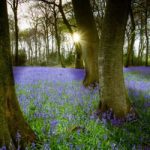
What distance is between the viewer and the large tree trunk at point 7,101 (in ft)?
13.1

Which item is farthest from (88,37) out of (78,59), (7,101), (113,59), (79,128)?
(78,59)

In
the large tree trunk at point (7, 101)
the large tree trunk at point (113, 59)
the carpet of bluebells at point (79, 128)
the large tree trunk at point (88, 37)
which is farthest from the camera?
the large tree trunk at point (88, 37)

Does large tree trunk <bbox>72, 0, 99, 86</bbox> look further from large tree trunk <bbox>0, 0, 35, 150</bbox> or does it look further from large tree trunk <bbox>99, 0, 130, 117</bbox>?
large tree trunk <bbox>0, 0, 35, 150</bbox>

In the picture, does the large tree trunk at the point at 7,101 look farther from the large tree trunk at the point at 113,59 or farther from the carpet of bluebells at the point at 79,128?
the large tree trunk at the point at 113,59

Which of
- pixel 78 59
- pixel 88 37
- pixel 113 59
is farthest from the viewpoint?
pixel 78 59

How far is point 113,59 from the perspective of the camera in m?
6.91

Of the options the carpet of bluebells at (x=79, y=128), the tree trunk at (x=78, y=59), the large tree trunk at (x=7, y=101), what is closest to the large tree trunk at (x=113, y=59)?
the carpet of bluebells at (x=79, y=128)

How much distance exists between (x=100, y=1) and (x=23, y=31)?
29217mm

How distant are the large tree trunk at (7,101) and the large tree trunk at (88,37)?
767 centimetres

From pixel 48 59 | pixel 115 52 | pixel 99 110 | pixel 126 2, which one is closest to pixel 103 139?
pixel 99 110

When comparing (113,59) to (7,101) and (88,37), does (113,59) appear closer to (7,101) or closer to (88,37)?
(7,101)

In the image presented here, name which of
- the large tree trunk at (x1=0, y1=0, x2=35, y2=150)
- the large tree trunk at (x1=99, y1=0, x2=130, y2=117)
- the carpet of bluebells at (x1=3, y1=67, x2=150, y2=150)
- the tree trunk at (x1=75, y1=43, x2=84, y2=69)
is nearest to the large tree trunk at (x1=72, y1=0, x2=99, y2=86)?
the carpet of bluebells at (x1=3, y1=67, x2=150, y2=150)

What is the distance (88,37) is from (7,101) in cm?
810

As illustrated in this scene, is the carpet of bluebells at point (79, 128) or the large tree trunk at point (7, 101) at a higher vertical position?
the large tree trunk at point (7, 101)
